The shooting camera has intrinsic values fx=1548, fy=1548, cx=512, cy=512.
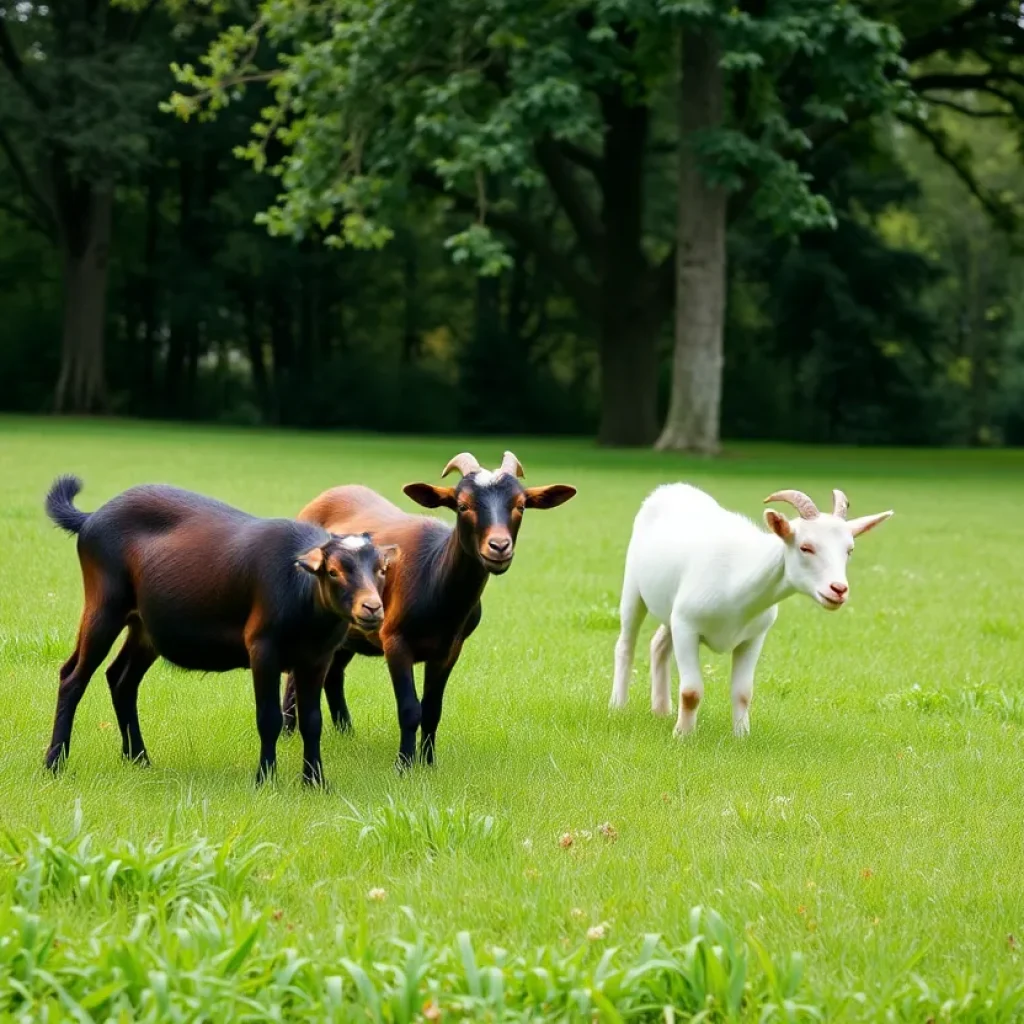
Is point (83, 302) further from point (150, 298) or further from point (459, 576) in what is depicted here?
point (459, 576)

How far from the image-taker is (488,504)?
6.25 meters

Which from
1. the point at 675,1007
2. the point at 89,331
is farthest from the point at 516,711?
the point at 89,331

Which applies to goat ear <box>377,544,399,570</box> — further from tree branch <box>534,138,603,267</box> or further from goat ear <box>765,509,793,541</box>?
tree branch <box>534,138,603,267</box>

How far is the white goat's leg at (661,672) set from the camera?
8.12 meters

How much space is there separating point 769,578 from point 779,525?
1.50 feet

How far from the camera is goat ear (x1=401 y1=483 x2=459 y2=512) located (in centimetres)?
635

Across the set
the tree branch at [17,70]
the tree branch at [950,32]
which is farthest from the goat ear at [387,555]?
the tree branch at [17,70]

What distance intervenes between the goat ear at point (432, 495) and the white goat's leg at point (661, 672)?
82.2 inches

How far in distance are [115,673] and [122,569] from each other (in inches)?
23.2

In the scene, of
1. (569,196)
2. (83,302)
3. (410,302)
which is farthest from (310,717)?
(410,302)

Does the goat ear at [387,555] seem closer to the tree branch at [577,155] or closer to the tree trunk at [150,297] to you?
the tree branch at [577,155]

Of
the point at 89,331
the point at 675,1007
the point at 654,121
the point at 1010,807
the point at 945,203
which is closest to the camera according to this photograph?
the point at 675,1007

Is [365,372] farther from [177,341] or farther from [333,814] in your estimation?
[333,814]

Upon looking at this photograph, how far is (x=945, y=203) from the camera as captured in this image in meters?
64.8
